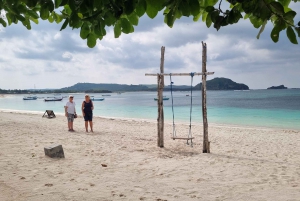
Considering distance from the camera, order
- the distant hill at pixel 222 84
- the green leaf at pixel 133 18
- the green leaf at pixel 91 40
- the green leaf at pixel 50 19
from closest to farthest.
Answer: the green leaf at pixel 133 18, the green leaf at pixel 91 40, the green leaf at pixel 50 19, the distant hill at pixel 222 84

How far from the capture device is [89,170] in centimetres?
527

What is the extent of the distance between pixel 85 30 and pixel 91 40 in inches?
3.6

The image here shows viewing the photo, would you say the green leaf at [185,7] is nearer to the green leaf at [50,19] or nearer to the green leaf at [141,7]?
the green leaf at [141,7]

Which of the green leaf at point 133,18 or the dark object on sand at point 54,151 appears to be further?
the dark object on sand at point 54,151

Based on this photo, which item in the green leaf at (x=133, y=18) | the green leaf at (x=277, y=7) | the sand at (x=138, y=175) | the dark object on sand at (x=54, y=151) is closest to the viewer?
the green leaf at (x=277, y=7)

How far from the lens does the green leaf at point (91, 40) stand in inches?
75.5

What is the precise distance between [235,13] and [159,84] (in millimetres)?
6405

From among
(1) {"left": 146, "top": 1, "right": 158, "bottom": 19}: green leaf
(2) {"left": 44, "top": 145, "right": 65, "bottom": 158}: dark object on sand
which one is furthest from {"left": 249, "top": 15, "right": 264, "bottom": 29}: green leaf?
(2) {"left": 44, "top": 145, "right": 65, "bottom": 158}: dark object on sand

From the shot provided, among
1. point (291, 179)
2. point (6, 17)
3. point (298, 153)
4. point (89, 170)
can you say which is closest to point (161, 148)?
point (89, 170)

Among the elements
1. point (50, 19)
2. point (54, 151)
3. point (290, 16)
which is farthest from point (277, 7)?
point (54, 151)

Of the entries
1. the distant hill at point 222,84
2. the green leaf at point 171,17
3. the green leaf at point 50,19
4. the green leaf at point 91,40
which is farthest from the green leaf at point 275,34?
the distant hill at point 222,84

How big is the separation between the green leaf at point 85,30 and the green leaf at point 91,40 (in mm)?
30

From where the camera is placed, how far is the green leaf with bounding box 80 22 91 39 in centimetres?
185

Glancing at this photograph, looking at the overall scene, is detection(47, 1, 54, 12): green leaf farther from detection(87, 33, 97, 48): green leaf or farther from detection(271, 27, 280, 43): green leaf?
detection(271, 27, 280, 43): green leaf
